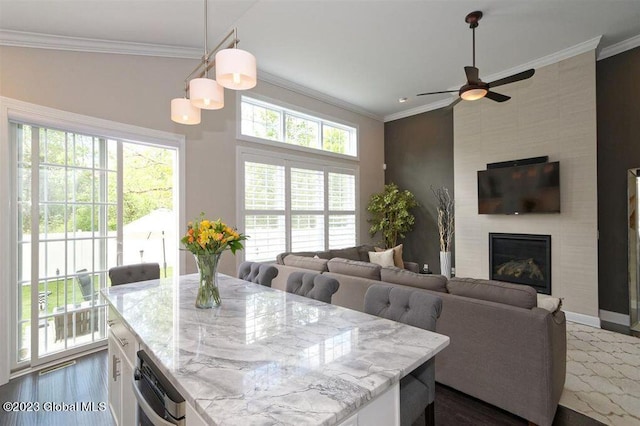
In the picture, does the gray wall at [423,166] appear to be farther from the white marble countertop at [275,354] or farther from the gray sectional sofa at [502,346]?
the white marble countertop at [275,354]

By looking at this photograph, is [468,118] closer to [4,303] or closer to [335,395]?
[335,395]

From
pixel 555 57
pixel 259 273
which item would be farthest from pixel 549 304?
pixel 555 57

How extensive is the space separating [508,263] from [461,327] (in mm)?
3211

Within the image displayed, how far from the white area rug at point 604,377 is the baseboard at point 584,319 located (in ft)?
0.53

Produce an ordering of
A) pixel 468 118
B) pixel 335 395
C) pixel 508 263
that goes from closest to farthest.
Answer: pixel 335 395, pixel 508 263, pixel 468 118

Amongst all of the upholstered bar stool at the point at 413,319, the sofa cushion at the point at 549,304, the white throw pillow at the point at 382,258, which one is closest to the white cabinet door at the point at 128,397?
the upholstered bar stool at the point at 413,319

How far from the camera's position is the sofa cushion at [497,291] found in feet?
6.80

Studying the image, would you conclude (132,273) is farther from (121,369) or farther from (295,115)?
(295,115)

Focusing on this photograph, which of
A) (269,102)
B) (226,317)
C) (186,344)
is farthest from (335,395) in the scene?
(269,102)

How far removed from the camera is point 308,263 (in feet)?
12.0

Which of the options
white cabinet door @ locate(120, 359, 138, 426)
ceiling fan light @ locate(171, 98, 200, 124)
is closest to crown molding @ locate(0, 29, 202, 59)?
ceiling fan light @ locate(171, 98, 200, 124)

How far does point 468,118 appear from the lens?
5.33 metres

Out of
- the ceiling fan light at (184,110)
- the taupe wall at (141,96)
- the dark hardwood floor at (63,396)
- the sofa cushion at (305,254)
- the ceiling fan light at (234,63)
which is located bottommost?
the dark hardwood floor at (63,396)

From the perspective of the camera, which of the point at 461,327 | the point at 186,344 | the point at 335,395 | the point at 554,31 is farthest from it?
the point at 554,31
